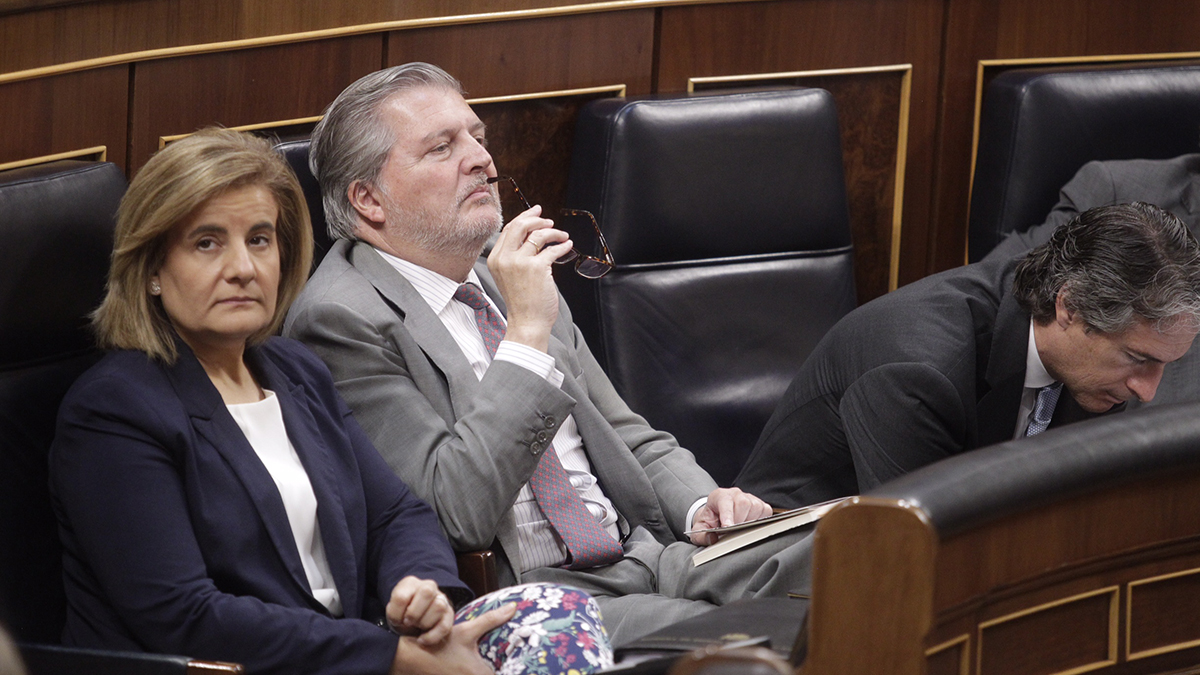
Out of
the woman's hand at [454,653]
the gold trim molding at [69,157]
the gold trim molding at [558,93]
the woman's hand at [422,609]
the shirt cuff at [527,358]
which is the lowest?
the woman's hand at [454,653]

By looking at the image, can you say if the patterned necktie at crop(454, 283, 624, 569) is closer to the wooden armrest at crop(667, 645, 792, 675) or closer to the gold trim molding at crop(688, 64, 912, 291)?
the wooden armrest at crop(667, 645, 792, 675)

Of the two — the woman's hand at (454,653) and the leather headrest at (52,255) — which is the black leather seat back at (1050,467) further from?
the leather headrest at (52,255)

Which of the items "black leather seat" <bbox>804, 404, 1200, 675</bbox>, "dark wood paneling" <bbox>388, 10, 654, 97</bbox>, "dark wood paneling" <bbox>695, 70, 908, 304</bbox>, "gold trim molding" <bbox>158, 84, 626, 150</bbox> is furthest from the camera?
"dark wood paneling" <bbox>695, 70, 908, 304</bbox>

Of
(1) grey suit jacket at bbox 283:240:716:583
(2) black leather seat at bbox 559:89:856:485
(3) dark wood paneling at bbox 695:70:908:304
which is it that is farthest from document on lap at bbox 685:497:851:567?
(3) dark wood paneling at bbox 695:70:908:304

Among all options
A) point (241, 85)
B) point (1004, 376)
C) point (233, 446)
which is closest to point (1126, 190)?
point (1004, 376)

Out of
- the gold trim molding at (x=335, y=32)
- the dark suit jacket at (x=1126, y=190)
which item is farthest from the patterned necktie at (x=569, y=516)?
the dark suit jacket at (x=1126, y=190)

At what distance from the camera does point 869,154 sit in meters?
3.15

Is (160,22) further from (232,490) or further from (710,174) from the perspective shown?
(710,174)

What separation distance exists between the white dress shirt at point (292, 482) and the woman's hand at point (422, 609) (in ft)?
0.37

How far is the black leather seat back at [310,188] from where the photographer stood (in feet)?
7.04

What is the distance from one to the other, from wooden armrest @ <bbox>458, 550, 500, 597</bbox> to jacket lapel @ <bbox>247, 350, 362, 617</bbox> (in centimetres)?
17

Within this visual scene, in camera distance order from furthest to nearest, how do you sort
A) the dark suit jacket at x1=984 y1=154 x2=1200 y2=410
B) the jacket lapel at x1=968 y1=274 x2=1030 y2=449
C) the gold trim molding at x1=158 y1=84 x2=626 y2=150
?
1. the dark suit jacket at x1=984 y1=154 x2=1200 y2=410
2. the gold trim molding at x1=158 y1=84 x2=626 y2=150
3. the jacket lapel at x1=968 y1=274 x2=1030 y2=449

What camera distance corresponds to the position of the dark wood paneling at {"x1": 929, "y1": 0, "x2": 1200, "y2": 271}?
3.20 m

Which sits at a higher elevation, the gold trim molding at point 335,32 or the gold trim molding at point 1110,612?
the gold trim molding at point 335,32
